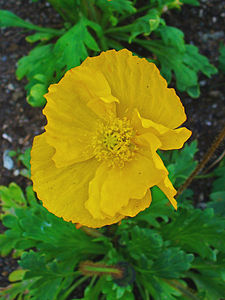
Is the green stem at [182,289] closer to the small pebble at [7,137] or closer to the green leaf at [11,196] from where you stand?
the green leaf at [11,196]

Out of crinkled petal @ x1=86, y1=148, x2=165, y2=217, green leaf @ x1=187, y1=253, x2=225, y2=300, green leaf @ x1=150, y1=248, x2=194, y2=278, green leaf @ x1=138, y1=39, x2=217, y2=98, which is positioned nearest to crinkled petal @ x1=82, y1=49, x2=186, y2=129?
crinkled petal @ x1=86, y1=148, x2=165, y2=217

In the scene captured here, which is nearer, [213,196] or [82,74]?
[82,74]

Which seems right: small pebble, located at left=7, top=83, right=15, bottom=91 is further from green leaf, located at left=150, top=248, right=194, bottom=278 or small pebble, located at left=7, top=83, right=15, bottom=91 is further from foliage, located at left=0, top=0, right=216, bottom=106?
green leaf, located at left=150, top=248, right=194, bottom=278

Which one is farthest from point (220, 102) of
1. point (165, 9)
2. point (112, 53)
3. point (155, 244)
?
point (112, 53)

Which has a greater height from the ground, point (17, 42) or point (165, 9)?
point (165, 9)

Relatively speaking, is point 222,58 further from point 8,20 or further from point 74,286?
point 74,286

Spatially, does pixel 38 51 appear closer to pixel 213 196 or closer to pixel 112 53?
pixel 112 53

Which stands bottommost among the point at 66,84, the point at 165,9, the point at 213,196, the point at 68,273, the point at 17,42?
the point at 68,273
